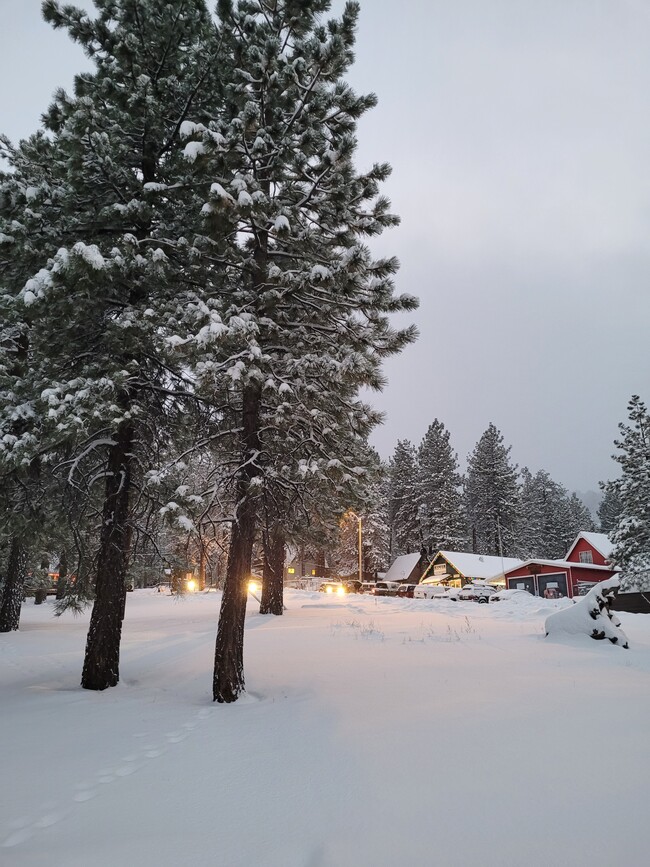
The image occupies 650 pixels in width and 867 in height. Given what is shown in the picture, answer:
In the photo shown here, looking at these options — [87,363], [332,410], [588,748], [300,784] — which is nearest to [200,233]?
[87,363]

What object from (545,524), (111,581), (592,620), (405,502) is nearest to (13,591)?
(111,581)

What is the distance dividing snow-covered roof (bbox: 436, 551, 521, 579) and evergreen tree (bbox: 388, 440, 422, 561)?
10.1 metres

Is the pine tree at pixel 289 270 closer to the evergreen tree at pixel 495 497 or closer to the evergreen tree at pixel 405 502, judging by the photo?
the evergreen tree at pixel 405 502

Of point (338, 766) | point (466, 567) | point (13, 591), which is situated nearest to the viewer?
point (338, 766)

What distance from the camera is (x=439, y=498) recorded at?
52.2 m

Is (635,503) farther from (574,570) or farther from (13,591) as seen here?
(13,591)

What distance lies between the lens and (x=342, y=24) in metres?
7.31

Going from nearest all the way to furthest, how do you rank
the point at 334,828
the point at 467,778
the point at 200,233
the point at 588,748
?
the point at 334,828
the point at 467,778
the point at 588,748
the point at 200,233

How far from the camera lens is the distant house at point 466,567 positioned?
42.1 metres

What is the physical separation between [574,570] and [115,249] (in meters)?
39.5

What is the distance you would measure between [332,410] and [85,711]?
213 inches

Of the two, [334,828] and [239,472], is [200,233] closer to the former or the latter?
[239,472]

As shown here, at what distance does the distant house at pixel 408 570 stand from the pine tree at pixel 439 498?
2533mm

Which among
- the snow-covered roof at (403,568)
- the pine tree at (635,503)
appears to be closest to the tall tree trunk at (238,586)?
the pine tree at (635,503)
